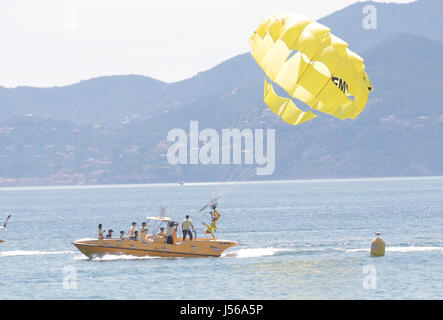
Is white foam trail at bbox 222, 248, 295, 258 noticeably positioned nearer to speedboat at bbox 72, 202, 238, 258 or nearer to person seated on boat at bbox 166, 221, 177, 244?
speedboat at bbox 72, 202, 238, 258

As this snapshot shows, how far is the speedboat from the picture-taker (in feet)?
140

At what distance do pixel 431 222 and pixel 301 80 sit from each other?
4569cm

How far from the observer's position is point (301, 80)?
3328cm

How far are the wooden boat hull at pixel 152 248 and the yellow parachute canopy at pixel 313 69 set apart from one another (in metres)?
11.5

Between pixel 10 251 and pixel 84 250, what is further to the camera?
pixel 10 251

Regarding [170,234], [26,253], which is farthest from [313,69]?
[26,253]

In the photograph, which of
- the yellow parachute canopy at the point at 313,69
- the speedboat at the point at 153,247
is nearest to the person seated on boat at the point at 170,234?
the speedboat at the point at 153,247

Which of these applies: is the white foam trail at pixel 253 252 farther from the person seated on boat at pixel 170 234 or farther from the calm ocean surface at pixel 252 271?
the person seated on boat at pixel 170 234

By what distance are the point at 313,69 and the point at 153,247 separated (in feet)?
49.5

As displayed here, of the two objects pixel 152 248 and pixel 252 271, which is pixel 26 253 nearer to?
pixel 152 248

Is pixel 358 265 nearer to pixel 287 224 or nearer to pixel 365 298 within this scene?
pixel 365 298

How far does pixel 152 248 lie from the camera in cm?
4288

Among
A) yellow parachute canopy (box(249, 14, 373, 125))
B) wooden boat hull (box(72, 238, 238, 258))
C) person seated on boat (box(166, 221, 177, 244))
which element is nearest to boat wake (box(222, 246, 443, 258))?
wooden boat hull (box(72, 238, 238, 258))
